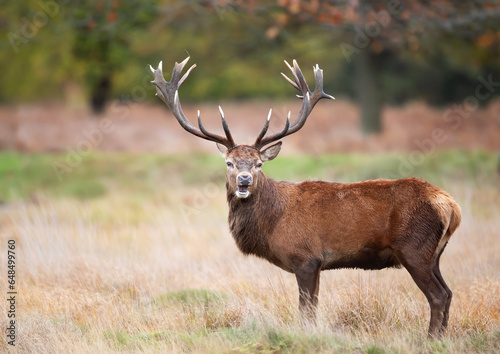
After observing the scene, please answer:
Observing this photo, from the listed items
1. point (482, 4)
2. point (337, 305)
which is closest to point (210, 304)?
point (337, 305)

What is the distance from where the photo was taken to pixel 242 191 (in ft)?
19.9

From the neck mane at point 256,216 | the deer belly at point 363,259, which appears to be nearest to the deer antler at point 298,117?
the neck mane at point 256,216

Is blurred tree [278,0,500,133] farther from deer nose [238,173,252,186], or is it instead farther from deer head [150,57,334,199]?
deer nose [238,173,252,186]

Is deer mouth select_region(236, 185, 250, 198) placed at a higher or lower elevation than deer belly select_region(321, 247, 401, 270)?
higher

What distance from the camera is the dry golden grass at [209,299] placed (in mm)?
5344

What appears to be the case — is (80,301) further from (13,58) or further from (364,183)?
(13,58)

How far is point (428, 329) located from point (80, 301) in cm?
341

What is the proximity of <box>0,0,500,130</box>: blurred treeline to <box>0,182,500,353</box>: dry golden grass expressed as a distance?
5890mm

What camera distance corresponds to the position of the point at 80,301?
6.53m

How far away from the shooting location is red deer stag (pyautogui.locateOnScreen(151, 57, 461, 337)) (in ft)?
18.6
